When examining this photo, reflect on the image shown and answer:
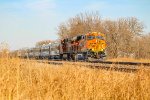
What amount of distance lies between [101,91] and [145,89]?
3.65 feet

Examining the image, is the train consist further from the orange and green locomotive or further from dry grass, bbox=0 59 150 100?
dry grass, bbox=0 59 150 100

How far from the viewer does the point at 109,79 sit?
873 cm

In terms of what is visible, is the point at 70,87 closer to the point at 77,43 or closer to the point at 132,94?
the point at 132,94

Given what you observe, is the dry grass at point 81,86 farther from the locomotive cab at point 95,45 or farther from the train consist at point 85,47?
the locomotive cab at point 95,45

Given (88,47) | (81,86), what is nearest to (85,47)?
(88,47)

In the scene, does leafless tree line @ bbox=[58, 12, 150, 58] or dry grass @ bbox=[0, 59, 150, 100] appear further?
leafless tree line @ bbox=[58, 12, 150, 58]

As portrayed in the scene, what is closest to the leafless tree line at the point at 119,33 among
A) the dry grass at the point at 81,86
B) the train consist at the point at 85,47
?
the train consist at the point at 85,47

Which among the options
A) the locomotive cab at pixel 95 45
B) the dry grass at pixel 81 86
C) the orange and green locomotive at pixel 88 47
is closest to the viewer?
the dry grass at pixel 81 86

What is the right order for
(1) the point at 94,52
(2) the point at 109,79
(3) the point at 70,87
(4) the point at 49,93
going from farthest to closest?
(1) the point at 94,52
(2) the point at 109,79
(3) the point at 70,87
(4) the point at 49,93

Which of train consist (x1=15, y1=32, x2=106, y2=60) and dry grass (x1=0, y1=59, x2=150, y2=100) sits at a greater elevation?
train consist (x1=15, y1=32, x2=106, y2=60)

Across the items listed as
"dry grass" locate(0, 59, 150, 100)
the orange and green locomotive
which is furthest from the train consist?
"dry grass" locate(0, 59, 150, 100)

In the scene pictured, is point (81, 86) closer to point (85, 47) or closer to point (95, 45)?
point (85, 47)

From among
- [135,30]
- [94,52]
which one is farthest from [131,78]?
[135,30]

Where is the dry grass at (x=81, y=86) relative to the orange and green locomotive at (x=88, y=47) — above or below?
below
